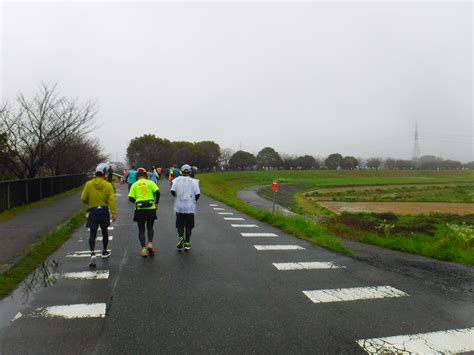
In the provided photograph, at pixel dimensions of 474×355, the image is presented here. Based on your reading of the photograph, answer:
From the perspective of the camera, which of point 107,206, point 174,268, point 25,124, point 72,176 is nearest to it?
point 174,268

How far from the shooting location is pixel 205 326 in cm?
350

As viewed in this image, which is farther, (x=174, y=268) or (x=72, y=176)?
(x=72, y=176)

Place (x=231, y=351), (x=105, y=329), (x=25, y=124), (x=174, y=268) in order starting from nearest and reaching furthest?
(x=231, y=351)
(x=105, y=329)
(x=174, y=268)
(x=25, y=124)

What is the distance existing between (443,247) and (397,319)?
4.93 metres

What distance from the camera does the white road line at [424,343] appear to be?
3.11 m

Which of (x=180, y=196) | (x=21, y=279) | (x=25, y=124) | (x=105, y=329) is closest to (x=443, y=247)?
(x=180, y=196)

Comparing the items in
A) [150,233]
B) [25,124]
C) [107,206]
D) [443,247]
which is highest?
[25,124]

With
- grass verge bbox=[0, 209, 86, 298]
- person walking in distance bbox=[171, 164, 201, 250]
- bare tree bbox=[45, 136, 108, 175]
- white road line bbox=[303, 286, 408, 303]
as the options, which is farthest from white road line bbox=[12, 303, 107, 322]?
bare tree bbox=[45, 136, 108, 175]

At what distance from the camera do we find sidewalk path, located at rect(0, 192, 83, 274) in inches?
245

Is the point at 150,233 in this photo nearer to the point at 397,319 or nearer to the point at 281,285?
the point at 281,285

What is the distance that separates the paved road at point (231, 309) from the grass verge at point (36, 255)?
289 millimetres

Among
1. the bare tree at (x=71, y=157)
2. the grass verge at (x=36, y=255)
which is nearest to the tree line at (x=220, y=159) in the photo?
the bare tree at (x=71, y=157)

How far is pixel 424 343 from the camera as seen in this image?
324cm

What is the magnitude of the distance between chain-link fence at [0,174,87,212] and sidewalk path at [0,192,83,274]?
0.81 metres
